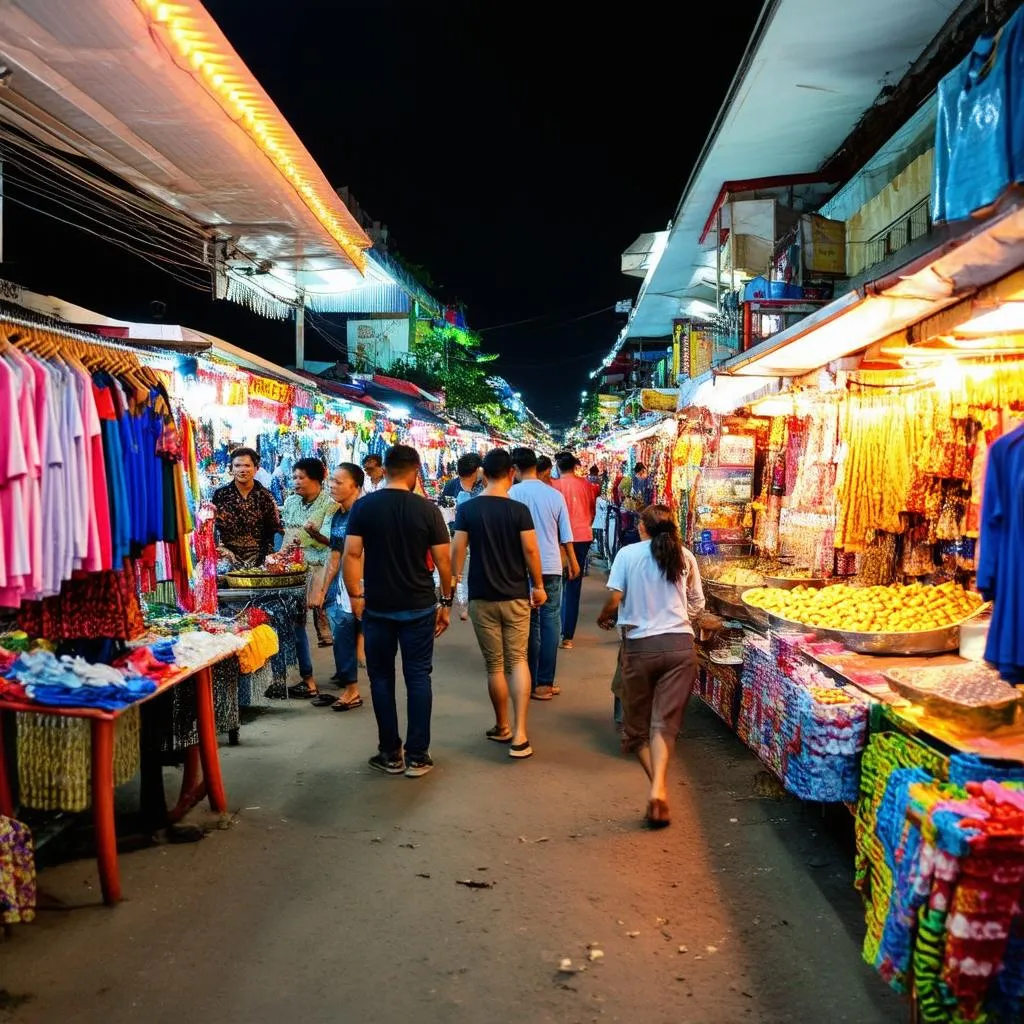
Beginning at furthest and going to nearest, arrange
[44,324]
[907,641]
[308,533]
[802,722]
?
[308,533]
[907,641]
[802,722]
[44,324]

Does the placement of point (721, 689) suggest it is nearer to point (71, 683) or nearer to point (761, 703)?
point (761, 703)

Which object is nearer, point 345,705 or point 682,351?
point 345,705

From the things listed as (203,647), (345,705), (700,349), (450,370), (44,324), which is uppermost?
(450,370)

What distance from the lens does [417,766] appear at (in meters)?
5.33

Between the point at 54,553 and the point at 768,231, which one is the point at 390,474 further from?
the point at 768,231

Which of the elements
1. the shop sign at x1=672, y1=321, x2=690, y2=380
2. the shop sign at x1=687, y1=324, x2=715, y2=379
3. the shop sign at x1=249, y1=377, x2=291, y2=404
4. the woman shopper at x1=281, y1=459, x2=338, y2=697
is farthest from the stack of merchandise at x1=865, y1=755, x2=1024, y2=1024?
the shop sign at x1=672, y1=321, x2=690, y2=380

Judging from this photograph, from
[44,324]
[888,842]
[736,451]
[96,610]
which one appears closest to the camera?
[888,842]

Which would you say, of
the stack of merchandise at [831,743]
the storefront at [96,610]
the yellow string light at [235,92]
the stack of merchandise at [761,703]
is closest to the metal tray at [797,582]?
the stack of merchandise at [761,703]

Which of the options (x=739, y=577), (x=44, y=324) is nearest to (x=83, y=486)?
(x=44, y=324)

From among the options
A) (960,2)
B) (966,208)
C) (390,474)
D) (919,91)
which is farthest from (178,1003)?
(919,91)

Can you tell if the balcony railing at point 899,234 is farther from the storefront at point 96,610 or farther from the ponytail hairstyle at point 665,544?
the storefront at point 96,610

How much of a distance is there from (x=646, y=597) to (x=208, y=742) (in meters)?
2.64

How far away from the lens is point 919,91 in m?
5.95

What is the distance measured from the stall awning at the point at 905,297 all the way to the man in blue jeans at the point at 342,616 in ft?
11.2
